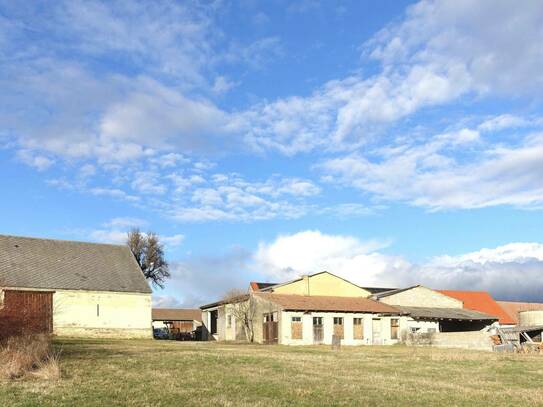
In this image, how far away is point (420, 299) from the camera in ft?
188

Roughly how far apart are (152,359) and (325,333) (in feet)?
92.0

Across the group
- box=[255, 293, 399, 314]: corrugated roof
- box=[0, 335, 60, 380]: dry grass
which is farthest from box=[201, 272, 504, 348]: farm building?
box=[0, 335, 60, 380]: dry grass

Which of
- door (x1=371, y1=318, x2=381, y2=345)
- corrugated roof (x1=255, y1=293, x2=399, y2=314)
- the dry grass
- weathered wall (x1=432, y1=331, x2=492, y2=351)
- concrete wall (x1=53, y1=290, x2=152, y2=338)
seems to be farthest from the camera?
door (x1=371, y1=318, x2=381, y2=345)

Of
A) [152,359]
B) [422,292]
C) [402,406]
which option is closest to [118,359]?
[152,359]

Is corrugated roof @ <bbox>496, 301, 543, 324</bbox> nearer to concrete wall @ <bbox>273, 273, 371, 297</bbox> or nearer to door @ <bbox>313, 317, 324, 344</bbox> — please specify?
concrete wall @ <bbox>273, 273, 371, 297</bbox>

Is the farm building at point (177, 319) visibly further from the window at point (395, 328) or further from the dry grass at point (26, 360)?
the dry grass at point (26, 360)

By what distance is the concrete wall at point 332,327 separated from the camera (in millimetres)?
46062

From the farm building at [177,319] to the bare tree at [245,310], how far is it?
38157 millimetres

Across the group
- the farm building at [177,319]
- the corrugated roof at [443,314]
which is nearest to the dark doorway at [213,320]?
the corrugated roof at [443,314]

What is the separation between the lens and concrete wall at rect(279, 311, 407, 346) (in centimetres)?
4606

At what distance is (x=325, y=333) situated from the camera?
156 feet

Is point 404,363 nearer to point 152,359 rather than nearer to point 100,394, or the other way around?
point 152,359

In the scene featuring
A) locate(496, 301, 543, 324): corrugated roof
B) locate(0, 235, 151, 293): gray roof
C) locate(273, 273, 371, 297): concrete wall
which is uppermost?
locate(0, 235, 151, 293): gray roof

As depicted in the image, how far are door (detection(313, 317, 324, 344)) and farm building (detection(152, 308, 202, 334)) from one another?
4650cm
